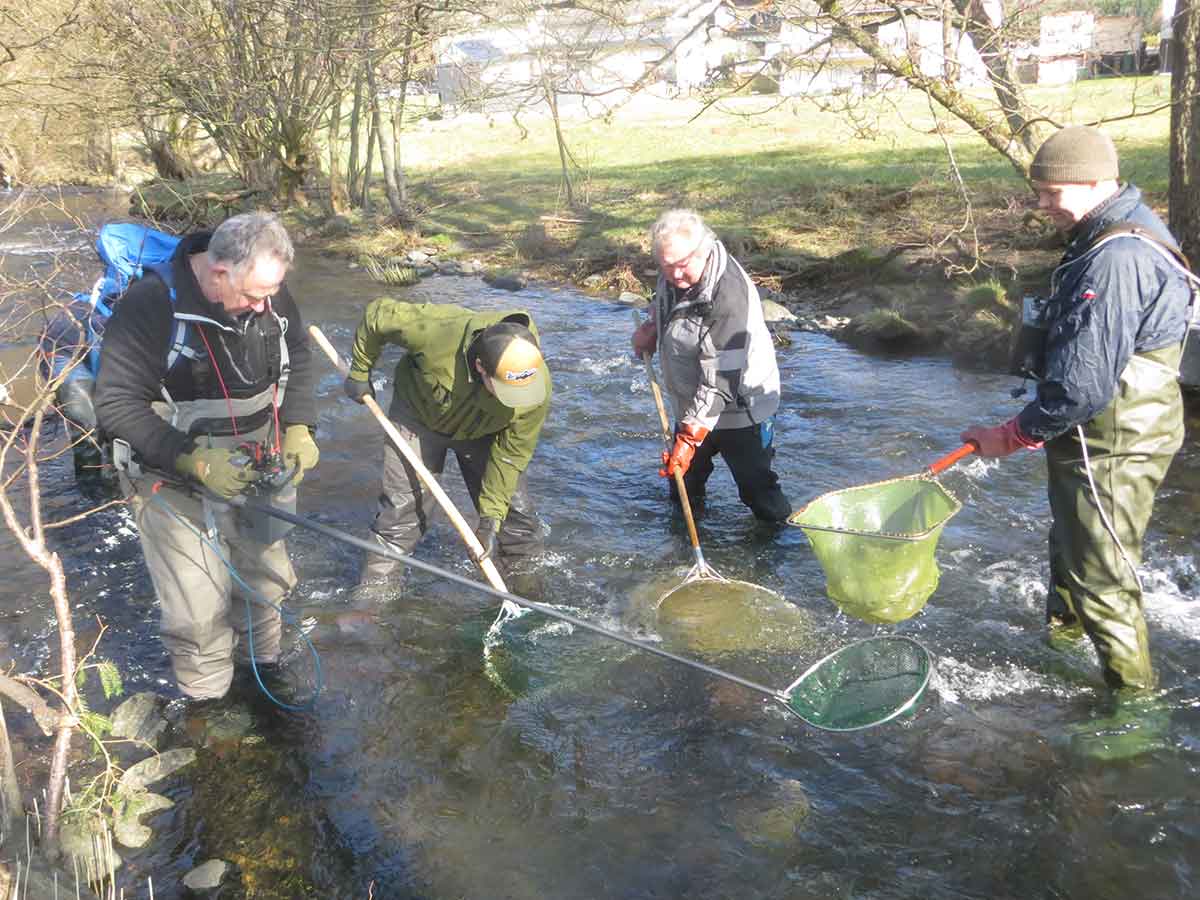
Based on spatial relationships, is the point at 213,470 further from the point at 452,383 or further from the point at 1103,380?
the point at 1103,380

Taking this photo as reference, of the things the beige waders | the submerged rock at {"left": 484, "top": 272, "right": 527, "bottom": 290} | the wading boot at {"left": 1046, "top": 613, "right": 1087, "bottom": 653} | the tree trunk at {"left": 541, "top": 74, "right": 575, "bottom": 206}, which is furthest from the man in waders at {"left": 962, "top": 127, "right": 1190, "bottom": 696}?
the submerged rock at {"left": 484, "top": 272, "right": 527, "bottom": 290}

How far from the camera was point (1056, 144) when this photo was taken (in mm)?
3682

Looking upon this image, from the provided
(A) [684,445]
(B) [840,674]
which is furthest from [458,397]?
(B) [840,674]

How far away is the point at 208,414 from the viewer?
390cm

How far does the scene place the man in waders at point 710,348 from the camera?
487 cm

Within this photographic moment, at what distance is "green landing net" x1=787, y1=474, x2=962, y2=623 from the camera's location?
4043 mm

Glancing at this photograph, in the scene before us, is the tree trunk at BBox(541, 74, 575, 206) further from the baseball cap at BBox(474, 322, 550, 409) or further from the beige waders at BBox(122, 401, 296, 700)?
the beige waders at BBox(122, 401, 296, 700)

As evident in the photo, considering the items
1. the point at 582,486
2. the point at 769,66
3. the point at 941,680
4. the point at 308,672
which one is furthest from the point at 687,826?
the point at 769,66

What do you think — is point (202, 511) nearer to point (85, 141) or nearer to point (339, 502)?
point (339, 502)

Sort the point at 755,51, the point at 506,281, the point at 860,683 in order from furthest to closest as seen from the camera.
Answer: the point at 755,51
the point at 506,281
the point at 860,683

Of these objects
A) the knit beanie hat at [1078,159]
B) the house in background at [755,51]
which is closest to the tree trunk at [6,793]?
the knit beanie hat at [1078,159]

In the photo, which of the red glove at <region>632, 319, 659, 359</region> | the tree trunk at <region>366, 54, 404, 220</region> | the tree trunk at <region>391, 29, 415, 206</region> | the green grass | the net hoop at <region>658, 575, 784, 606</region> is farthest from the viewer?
the tree trunk at <region>366, 54, 404, 220</region>

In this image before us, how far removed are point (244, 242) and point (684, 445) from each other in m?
2.49

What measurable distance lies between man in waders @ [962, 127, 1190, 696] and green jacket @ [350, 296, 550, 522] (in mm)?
2104
